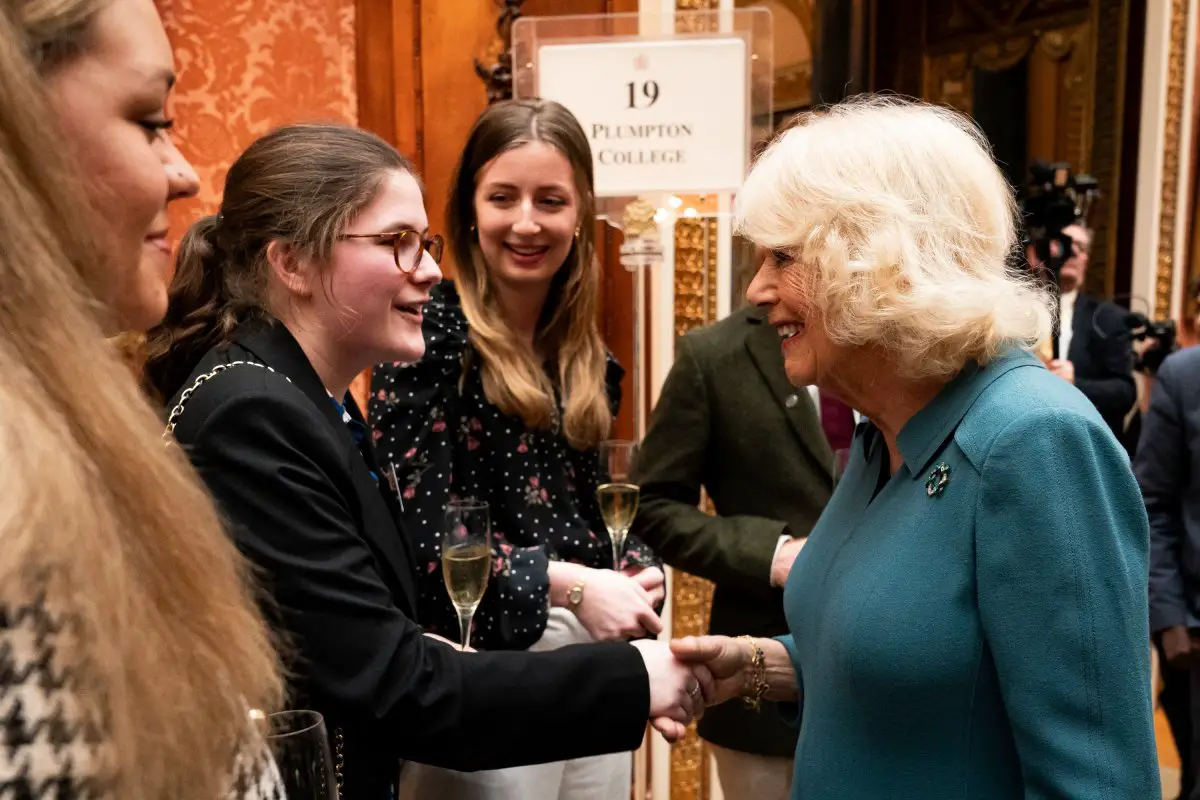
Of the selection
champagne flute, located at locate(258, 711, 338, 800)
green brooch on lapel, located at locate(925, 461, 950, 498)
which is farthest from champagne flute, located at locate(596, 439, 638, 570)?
champagne flute, located at locate(258, 711, 338, 800)

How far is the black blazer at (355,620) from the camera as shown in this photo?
4.32ft

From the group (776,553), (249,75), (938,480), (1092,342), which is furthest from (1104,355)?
(938,480)

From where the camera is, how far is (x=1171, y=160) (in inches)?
192

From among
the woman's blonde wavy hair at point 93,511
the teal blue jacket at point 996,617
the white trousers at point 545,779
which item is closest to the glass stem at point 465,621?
the white trousers at point 545,779

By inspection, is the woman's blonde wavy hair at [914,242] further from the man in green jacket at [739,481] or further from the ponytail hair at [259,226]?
the man in green jacket at [739,481]

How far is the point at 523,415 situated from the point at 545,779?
65cm

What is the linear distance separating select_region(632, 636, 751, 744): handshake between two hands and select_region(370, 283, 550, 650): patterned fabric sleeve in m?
0.38

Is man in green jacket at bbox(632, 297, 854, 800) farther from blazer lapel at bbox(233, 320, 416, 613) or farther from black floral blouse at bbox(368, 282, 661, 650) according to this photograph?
blazer lapel at bbox(233, 320, 416, 613)

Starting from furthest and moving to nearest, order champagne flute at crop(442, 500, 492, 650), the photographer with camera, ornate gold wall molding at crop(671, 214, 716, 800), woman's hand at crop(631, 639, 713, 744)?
the photographer with camera < ornate gold wall molding at crop(671, 214, 716, 800) < champagne flute at crop(442, 500, 492, 650) < woman's hand at crop(631, 639, 713, 744)

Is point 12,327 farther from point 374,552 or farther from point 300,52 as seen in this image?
point 300,52

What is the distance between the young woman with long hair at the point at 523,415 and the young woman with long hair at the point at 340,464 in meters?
0.34

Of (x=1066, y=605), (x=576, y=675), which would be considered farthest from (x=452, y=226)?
(x=1066, y=605)

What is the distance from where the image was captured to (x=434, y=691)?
1432mm

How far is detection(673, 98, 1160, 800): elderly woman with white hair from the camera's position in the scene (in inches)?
45.6
